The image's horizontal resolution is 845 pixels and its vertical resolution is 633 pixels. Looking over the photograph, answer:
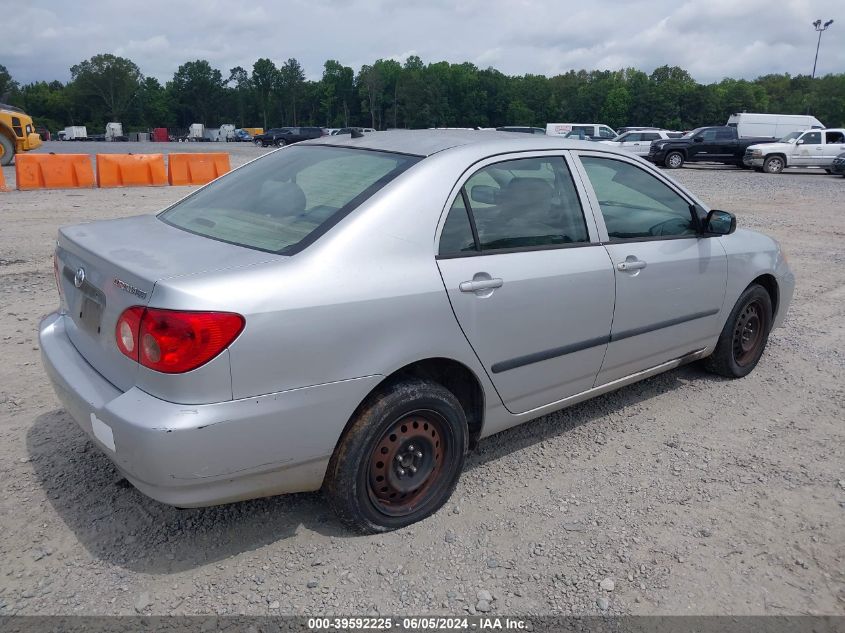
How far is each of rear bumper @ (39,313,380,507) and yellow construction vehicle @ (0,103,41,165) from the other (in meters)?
20.6

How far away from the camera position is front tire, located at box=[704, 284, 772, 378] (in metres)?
4.61

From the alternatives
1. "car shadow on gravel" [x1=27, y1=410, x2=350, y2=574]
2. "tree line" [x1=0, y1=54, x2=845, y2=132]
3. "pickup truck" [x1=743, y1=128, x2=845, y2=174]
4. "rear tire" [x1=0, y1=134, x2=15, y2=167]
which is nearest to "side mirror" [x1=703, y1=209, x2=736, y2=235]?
"car shadow on gravel" [x1=27, y1=410, x2=350, y2=574]

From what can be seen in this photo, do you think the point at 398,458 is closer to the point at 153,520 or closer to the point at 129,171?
the point at 153,520

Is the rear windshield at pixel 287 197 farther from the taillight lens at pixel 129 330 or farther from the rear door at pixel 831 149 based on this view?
the rear door at pixel 831 149

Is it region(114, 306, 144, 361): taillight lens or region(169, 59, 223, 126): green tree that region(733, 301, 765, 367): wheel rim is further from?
region(169, 59, 223, 126): green tree

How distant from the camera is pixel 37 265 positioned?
24.7 ft

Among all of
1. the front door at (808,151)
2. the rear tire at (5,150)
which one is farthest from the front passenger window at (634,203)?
the front door at (808,151)


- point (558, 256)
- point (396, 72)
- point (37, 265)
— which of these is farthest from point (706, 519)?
point (396, 72)

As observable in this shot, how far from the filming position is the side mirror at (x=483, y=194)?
3.17m

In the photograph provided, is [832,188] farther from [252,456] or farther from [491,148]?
[252,456]

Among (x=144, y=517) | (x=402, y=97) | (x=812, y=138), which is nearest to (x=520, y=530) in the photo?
(x=144, y=517)

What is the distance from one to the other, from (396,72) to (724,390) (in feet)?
418

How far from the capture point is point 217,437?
239cm

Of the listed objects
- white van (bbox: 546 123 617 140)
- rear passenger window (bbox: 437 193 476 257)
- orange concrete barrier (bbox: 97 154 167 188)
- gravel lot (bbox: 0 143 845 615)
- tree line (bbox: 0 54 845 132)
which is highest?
tree line (bbox: 0 54 845 132)
